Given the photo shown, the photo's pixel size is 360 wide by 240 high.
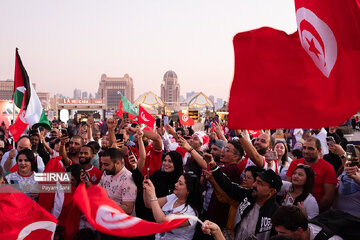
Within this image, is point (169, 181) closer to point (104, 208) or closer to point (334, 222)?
point (104, 208)

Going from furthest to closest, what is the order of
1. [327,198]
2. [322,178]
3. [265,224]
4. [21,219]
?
[322,178] < [327,198] < [21,219] < [265,224]

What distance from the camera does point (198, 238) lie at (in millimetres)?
3865

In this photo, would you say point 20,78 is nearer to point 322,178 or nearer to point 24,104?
point 24,104

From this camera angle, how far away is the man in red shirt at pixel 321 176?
4.22 metres

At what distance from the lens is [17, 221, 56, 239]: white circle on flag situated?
3.50m

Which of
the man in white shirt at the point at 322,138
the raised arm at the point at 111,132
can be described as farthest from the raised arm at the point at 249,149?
the man in white shirt at the point at 322,138

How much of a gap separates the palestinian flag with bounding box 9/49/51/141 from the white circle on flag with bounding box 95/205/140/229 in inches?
176

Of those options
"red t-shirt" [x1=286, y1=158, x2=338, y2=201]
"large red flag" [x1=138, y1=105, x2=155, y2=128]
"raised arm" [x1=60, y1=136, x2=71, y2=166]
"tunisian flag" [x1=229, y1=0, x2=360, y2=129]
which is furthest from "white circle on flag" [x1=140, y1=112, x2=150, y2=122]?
"tunisian flag" [x1=229, y1=0, x2=360, y2=129]

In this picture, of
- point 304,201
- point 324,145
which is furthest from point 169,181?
point 324,145

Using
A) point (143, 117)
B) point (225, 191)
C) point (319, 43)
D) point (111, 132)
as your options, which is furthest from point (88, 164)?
point (143, 117)

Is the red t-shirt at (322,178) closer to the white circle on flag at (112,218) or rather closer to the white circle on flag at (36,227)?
the white circle on flag at (112,218)

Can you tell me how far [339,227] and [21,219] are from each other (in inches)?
112

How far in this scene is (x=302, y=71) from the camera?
2910 millimetres

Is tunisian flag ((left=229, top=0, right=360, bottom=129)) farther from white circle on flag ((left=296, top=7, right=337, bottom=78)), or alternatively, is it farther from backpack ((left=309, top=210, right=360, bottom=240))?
→ backpack ((left=309, top=210, right=360, bottom=240))
